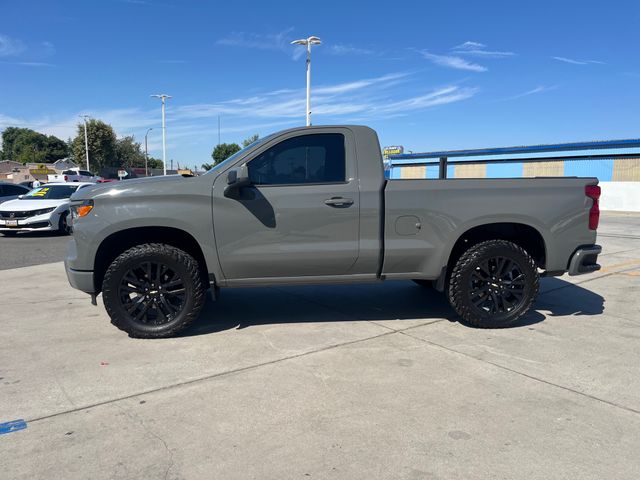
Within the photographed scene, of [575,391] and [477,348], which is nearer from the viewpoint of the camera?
[575,391]

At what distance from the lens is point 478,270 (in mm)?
4910

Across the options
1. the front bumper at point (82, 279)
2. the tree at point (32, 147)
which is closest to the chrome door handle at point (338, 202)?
the front bumper at point (82, 279)

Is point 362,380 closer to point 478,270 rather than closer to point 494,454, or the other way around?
point 494,454

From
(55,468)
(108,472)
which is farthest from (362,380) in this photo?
(55,468)

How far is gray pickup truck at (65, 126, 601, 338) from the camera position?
4.46m

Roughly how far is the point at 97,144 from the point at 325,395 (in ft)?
243

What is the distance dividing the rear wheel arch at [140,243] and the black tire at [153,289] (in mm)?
164

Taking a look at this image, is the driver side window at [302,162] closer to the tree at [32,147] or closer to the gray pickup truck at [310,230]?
the gray pickup truck at [310,230]

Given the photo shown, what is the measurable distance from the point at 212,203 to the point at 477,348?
2748 mm

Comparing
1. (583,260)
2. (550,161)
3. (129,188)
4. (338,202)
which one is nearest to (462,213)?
(338,202)

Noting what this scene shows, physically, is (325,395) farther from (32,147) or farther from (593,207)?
(32,147)

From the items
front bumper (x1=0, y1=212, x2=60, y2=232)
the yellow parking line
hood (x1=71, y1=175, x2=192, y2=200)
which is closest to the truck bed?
hood (x1=71, y1=175, x2=192, y2=200)

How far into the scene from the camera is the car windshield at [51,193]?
1419 centimetres

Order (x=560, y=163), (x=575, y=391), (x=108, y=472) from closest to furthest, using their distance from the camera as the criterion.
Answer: (x=108, y=472)
(x=575, y=391)
(x=560, y=163)
